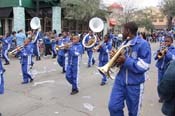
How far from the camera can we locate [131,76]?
510cm

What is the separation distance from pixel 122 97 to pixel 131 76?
356mm

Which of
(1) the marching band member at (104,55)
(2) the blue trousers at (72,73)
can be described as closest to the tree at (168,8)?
(1) the marching band member at (104,55)

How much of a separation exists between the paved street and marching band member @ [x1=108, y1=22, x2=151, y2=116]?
5.74ft

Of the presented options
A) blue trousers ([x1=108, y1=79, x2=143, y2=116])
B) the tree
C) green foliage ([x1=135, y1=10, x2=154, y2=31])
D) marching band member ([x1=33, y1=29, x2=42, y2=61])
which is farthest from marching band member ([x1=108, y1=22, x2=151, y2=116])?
green foliage ([x1=135, y1=10, x2=154, y2=31])

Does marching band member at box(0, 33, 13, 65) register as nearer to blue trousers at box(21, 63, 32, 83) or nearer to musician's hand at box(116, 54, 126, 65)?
blue trousers at box(21, 63, 32, 83)

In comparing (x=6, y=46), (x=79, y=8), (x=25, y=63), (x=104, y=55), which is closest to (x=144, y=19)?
(x=79, y=8)

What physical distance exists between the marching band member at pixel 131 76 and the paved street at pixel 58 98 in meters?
1.75

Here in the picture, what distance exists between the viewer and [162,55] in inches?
293

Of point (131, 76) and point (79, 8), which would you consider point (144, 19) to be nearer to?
point (79, 8)

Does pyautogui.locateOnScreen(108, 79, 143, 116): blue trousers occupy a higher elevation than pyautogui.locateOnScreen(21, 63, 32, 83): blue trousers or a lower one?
higher

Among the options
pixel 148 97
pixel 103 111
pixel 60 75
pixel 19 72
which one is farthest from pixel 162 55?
pixel 19 72

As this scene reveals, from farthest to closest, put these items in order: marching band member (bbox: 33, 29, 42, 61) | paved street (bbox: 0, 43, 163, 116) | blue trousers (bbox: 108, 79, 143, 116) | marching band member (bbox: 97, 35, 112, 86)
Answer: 1. marching band member (bbox: 33, 29, 42, 61)
2. marching band member (bbox: 97, 35, 112, 86)
3. paved street (bbox: 0, 43, 163, 116)
4. blue trousers (bbox: 108, 79, 143, 116)

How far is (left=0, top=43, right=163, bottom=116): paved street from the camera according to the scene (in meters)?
7.02

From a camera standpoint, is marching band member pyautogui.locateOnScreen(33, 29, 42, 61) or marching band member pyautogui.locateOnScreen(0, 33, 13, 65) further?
marching band member pyautogui.locateOnScreen(33, 29, 42, 61)
